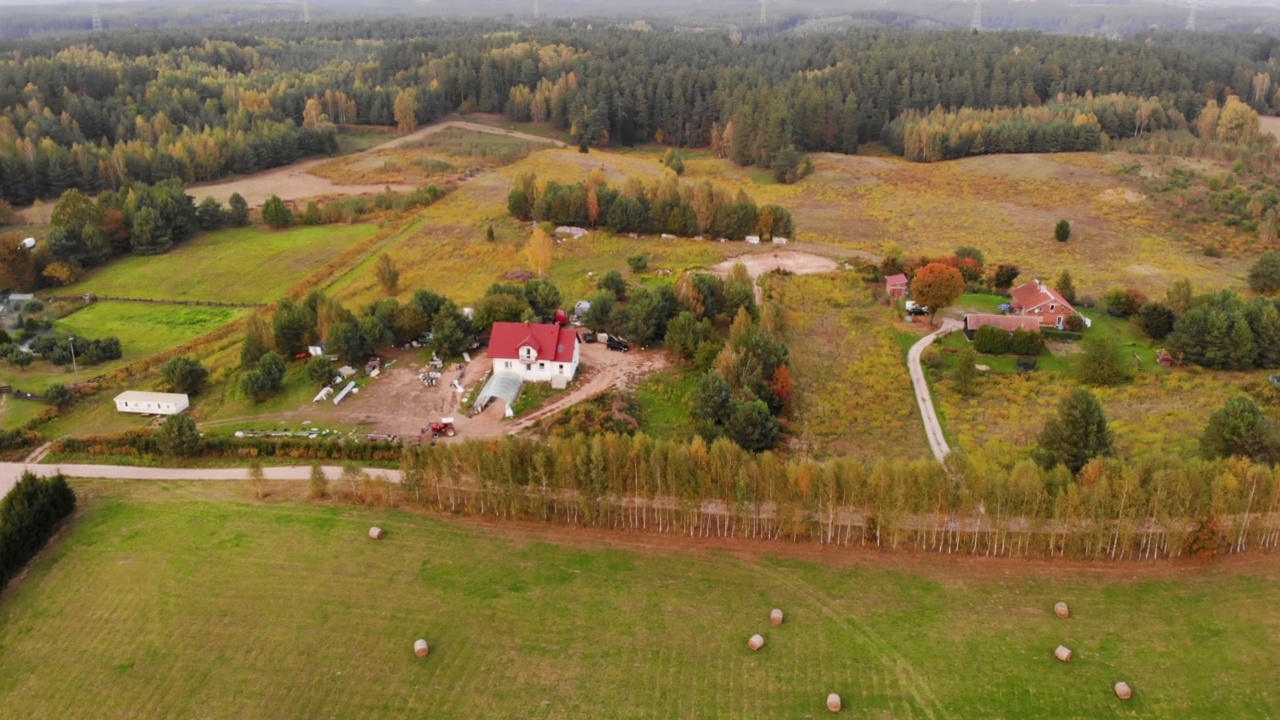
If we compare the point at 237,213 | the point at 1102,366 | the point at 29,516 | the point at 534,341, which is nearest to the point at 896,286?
the point at 1102,366

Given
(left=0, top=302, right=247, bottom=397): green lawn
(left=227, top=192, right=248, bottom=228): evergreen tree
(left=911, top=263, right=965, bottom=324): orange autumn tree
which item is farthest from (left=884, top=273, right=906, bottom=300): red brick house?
(left=227, top=192, right=248, bottom=228): evergreen tree

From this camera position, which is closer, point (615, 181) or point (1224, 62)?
point (615, 181)

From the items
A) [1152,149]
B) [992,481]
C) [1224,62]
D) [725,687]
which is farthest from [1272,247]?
[1224,62]

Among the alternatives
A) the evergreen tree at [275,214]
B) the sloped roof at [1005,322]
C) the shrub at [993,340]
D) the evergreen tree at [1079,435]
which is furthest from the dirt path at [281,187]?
the evergreen tree at [1079,435]

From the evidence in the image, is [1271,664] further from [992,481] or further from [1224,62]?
[1224,62]

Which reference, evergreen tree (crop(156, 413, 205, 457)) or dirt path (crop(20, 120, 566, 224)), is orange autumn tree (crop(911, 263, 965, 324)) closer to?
evergreen tree (crop(156, 413, 205, 457))
